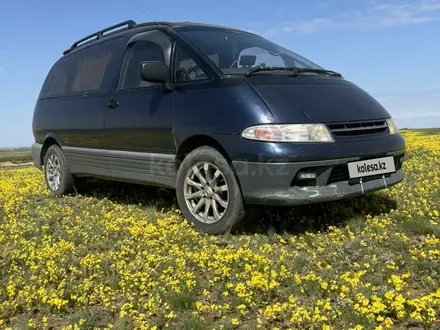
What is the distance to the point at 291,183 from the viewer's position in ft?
12.7

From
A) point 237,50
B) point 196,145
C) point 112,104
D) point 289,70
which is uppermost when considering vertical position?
point 237,50

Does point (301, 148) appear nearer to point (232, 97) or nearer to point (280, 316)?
point (232, 97)

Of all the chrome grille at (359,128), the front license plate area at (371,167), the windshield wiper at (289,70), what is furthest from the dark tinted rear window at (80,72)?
the front license plate area at (371,167)

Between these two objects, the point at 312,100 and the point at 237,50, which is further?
the point at 237,50

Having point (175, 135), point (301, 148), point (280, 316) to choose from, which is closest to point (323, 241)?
point (301, 148)

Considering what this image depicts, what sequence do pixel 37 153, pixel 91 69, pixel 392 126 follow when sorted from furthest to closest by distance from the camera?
pixel 37 153 < pixel 91 69 < pixel 392 126

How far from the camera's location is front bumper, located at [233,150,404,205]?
384cm

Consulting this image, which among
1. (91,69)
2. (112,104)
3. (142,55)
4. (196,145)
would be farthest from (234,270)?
(91,69)

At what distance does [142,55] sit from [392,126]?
316 centimetres

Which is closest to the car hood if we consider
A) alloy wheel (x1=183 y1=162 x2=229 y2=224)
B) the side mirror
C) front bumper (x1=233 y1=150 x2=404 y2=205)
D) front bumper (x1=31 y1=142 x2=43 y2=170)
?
front bumper (x1=233 y1=150 x2=404 y2=205)

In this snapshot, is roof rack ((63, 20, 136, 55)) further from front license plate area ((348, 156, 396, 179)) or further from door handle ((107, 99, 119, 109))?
front license plate area ((348, 156, 396, 179))

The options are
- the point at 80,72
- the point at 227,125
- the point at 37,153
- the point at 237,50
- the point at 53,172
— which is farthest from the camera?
the point at 37,153

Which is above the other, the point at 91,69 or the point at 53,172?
the point at 91,69

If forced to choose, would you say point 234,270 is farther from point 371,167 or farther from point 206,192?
point 371,167
